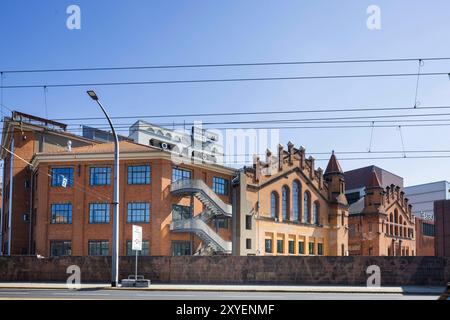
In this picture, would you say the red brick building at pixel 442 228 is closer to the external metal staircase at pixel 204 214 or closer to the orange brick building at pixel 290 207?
the orange brick building at pixel 290 207

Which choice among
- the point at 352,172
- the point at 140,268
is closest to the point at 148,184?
the point at 140,268

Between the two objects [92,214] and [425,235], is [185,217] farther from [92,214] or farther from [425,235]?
[425,235]

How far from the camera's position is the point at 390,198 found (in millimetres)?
72562

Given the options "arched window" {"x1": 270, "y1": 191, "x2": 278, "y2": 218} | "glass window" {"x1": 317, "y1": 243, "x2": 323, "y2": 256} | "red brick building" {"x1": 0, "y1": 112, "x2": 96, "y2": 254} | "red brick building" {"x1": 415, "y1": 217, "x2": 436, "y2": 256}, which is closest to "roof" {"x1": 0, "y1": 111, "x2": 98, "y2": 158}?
"red brick building" {"x1": 0, "y1": 112, "x2": 96, "y2": 254}

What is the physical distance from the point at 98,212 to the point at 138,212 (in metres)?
3.55

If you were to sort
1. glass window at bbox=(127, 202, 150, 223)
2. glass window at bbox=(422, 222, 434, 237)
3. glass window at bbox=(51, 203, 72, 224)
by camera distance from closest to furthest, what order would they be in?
1. glass window at bbox=(127, 202, 150, 223)
2. glass window at bbox=(51, 203, 72, 224)
3. glass window at bbox=(422, 222, 434, 237)

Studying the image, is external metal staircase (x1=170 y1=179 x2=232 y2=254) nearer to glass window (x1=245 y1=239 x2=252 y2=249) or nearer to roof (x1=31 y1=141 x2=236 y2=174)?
glass window (x1=245 y1=239 x2=252 y2=249)

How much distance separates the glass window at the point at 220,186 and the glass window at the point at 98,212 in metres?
10.7

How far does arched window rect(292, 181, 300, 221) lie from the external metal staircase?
39.1 feet

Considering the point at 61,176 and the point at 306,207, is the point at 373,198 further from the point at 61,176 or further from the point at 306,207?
the point at 61,176

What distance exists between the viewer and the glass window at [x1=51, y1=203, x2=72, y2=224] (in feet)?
142

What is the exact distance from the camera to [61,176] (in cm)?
4384
